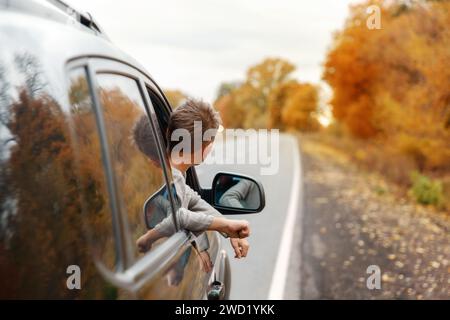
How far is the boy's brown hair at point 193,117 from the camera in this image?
1.46 m

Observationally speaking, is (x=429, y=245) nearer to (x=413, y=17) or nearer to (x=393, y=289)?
(x=393, y=289)

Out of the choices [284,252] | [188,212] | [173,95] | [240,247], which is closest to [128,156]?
[188,212]

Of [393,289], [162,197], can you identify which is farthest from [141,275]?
[393,289]

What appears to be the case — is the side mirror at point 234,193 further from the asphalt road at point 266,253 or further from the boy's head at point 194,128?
the boy's head at point 194,128

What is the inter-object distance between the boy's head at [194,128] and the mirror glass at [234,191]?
491 mm

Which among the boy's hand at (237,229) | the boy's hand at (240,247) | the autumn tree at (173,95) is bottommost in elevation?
the boy's hand at (240,247)

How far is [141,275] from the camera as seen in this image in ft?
4.62

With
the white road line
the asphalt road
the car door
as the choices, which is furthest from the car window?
the white road line

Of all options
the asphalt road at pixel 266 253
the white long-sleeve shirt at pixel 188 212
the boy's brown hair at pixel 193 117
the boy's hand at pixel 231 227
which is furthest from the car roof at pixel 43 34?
the asphalt road at pixel 266 253

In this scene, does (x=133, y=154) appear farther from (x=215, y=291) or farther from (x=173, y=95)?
(x=173, y=95)

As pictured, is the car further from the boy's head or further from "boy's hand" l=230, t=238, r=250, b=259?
"boy's hand" l=230, t=238, r=250, b=259

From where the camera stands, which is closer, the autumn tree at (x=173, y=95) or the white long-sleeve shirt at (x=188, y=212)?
the white long-sleeve shirt at (x=188, y=212)

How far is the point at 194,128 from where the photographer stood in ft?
4.77

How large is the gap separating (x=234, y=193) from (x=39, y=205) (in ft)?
3.13
